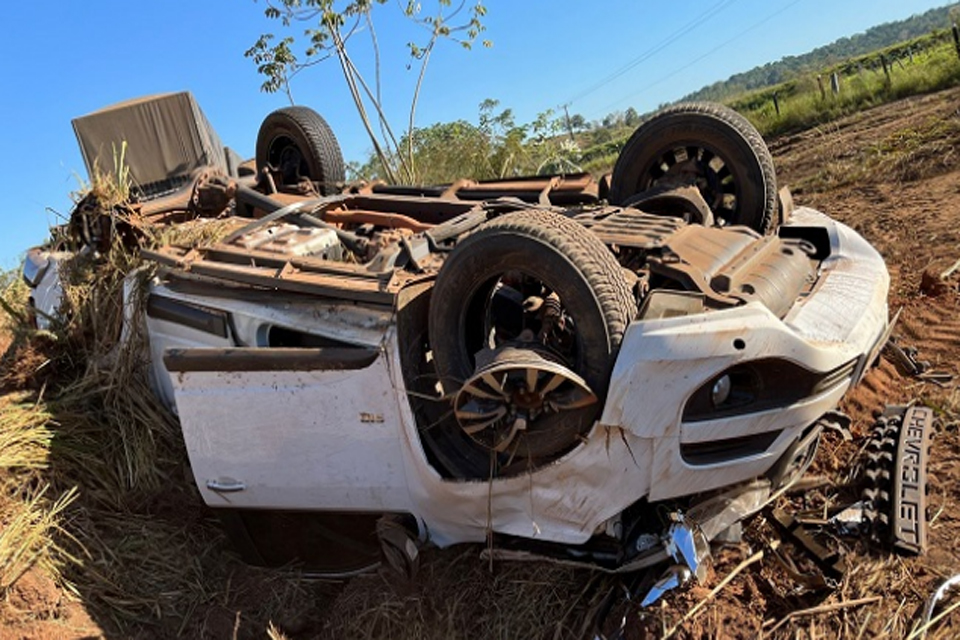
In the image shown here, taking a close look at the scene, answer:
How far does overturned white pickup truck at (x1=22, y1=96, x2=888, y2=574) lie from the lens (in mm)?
2504

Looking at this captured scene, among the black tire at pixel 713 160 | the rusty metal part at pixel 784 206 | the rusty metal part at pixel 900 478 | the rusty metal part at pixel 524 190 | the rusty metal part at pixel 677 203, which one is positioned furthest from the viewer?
the rusty metal part at pixel 524 190

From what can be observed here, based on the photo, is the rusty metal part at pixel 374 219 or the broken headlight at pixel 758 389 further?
the rusty metal part at pixel 374 219

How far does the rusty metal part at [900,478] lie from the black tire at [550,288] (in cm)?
120

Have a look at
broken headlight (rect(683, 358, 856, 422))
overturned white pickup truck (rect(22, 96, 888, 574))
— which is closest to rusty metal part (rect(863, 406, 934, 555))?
overturned white pickup truck (rect(22, 96, 888, 574))

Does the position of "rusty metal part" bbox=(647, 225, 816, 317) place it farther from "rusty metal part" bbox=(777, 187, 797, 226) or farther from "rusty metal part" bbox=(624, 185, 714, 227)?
"rusty metal part" bbox=(777, 187, 797, 226)

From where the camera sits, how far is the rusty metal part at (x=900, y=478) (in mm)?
2803

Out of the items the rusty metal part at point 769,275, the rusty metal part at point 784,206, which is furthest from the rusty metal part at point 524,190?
the rusty metal part at point 769,275

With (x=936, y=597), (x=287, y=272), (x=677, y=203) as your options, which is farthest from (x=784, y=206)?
(x=287, y=272)

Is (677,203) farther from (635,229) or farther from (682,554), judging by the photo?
(682,554)

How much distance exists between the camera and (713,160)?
4.14m

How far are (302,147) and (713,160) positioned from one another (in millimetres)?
3056

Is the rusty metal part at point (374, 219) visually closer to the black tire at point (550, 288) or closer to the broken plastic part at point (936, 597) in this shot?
the black tire at point (550, 288)

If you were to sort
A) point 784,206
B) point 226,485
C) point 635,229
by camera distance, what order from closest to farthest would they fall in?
1. point 635,229
2. point 226,485
3. point 784,206

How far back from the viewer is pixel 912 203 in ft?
24.0
